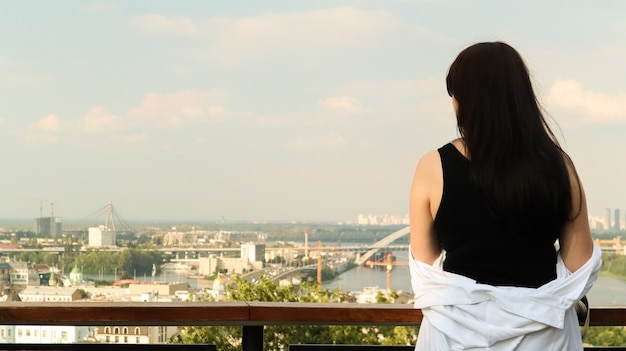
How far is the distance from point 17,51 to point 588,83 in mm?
26382

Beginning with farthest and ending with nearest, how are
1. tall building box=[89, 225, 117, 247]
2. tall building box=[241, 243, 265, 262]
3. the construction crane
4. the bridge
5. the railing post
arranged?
tall building box=[89, 225, 117, 247] < tall building box=[241, 243, 265, 262] < the bridge < the construction crane < the railing post

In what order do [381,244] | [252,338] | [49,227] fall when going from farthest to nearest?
[49,227]
[381,244]
[252,338]

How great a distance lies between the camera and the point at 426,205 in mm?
1130

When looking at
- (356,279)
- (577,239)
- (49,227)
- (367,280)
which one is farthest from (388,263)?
(577,239)

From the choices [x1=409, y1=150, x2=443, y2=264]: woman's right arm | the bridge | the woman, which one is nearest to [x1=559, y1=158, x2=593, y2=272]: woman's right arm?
the woman

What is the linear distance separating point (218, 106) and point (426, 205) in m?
38.2

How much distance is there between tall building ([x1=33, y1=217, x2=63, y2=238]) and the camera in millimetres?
35969

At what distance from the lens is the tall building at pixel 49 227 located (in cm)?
3597

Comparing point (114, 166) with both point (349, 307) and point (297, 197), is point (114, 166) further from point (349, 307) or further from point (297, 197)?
point (349, 307)

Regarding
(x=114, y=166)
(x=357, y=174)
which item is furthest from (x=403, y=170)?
(x=114, y=166)

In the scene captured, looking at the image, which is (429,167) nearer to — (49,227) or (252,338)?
(252,338)

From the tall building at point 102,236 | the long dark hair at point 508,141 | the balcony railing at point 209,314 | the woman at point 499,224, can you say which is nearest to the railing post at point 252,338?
the balcony railing at point 209,314

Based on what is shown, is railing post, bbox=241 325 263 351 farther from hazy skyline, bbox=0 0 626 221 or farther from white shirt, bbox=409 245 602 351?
hazy skyline, bbox=0 0 626 221

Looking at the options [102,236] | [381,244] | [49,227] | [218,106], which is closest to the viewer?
[381,244]
